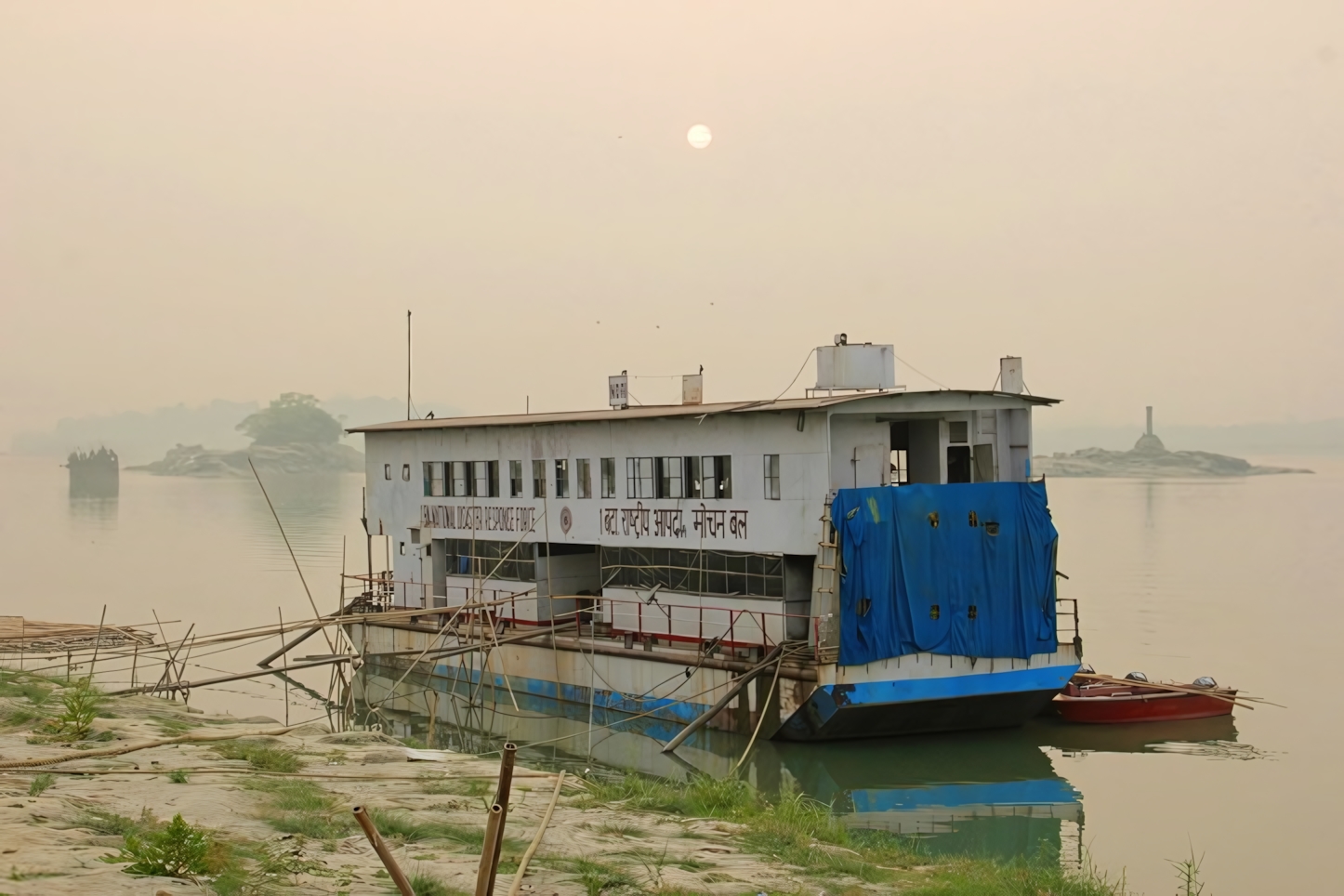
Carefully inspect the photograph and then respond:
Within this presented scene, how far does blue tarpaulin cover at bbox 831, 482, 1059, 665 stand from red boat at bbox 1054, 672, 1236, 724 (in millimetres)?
1706

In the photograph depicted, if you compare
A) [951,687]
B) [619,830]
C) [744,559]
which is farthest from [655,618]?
[619,830]

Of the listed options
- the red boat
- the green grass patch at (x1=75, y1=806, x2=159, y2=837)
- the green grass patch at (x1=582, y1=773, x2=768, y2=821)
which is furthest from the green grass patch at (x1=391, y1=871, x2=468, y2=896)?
the red boat

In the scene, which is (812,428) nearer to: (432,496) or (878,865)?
(878,865)

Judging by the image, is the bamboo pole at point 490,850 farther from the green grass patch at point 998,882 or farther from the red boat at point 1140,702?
the red boat at point 1140,702

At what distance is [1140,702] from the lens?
995 inches

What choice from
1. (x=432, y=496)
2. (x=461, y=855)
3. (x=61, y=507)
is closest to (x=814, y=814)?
(x=461, y=855)

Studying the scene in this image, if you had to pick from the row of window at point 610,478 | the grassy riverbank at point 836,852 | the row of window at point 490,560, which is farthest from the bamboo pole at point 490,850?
the row of window at point 490,560

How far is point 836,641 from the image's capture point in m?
23.0

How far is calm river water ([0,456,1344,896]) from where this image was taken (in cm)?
1953

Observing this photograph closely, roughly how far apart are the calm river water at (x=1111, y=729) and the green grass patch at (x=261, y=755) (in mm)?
8039

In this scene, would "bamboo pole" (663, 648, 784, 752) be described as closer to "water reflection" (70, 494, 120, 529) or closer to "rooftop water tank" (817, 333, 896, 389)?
"rooftop water tank" (817, 333, 896, 389)

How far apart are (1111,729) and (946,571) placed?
15.2ft

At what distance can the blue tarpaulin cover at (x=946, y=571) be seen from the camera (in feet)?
75.8

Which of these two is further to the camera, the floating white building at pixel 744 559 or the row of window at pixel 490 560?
the row of window at pixel 490 560
